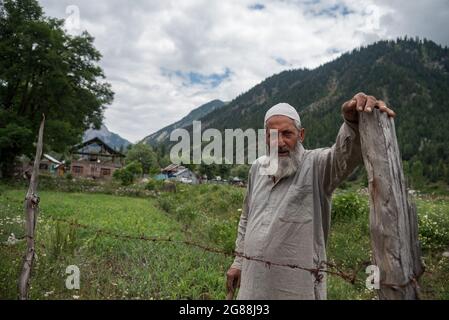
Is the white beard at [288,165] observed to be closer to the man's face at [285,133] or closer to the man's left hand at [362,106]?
the man's face at [285,133]

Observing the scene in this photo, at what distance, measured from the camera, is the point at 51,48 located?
23.3 meters

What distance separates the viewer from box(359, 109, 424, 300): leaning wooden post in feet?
3.87

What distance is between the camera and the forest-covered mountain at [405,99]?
286ft

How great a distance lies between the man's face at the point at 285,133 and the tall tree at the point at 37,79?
2310 cm

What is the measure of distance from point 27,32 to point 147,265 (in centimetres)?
→ 2391

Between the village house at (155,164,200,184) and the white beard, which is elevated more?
the village house at (155,164,200,184)

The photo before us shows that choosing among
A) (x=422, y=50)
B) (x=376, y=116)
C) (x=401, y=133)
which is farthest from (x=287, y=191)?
(x=422, y=50)

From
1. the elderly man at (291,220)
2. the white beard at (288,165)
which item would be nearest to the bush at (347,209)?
the elderly man at (291,220)

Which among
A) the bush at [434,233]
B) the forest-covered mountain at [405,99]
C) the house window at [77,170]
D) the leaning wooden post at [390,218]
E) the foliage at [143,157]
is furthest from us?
the forest-covered mountain at [405,99]

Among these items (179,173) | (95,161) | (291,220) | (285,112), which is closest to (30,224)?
(291,220)

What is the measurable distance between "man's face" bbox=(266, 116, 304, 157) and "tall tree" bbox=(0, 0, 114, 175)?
2310 cm

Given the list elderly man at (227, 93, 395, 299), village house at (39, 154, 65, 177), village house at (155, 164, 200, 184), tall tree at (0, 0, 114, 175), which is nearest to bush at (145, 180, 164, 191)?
tall tree at (0, 0, 114, 175)

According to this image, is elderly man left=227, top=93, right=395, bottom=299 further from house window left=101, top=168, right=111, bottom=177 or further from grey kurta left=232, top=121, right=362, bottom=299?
house window left=101, top=168, right=111, bottom=177
